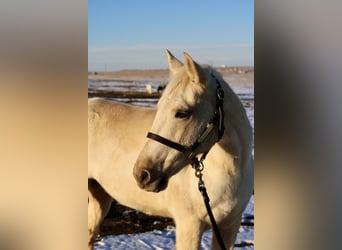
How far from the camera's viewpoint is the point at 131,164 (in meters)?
1.51

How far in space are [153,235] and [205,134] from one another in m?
0.54

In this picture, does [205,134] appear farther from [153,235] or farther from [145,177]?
[153,235]

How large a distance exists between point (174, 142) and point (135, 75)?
47cm

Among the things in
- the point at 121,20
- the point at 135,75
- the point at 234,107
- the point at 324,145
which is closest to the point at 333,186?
the point at 324,145

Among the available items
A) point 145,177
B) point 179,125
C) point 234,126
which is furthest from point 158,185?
point 234,126

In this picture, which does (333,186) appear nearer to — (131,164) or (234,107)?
(234,107)

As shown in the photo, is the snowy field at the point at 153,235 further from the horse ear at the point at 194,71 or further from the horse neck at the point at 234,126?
the horse ear at the point at 194,71

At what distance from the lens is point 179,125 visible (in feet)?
3.92

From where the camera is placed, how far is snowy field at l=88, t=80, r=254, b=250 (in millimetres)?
1478

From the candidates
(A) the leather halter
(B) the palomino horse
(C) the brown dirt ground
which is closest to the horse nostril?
(B) the palomino horse

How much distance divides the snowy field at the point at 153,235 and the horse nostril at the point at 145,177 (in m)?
0.36

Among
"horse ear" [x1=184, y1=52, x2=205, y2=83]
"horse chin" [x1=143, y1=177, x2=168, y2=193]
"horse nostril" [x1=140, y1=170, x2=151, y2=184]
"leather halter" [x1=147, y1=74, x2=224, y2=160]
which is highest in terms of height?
"horse ear" [x1=184, y1=52, x2=205, y2=83]

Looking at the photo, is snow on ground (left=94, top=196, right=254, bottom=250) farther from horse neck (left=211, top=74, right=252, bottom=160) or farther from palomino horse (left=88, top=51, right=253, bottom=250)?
horse neck (left=211, top=74, right=252, bottom=160)

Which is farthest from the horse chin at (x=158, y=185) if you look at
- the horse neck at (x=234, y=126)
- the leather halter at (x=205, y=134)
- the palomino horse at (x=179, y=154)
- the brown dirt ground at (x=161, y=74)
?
the brown dirt ground at (x=161, y=74)
